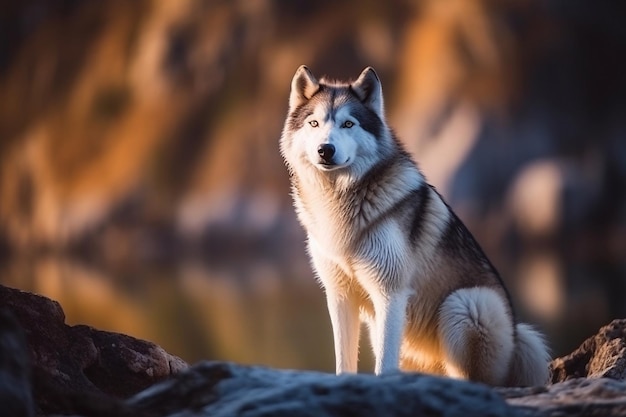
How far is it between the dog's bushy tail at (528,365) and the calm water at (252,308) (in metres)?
6.33

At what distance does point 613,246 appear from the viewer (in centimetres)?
4062

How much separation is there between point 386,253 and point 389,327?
15.9 inches

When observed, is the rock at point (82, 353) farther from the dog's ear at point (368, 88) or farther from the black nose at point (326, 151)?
the dog's ear at point (368, 88)

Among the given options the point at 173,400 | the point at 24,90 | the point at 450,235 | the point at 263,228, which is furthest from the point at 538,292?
the point at 24,90

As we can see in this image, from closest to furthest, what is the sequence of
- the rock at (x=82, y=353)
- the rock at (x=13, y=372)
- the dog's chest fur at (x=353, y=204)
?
the rock at (x=13, y=372), the rock at (x=82, y=353), the dog's chest fur at (x=353, y=204)

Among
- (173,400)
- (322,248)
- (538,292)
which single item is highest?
(538,292)

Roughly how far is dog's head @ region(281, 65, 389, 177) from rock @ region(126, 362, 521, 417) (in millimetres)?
2303

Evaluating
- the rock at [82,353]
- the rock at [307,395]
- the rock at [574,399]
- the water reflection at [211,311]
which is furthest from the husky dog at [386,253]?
the water reflection at [211,311]

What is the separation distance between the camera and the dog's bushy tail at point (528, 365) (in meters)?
6.06

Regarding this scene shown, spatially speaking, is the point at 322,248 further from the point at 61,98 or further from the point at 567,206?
the point at 61,98

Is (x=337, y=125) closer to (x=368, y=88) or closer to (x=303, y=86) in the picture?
(x=368, y=88)

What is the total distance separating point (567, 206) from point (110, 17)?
26726mm

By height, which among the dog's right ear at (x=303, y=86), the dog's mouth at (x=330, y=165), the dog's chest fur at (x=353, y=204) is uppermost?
the dog's right ear at (x=303, y=86)

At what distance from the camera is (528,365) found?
6066mm
